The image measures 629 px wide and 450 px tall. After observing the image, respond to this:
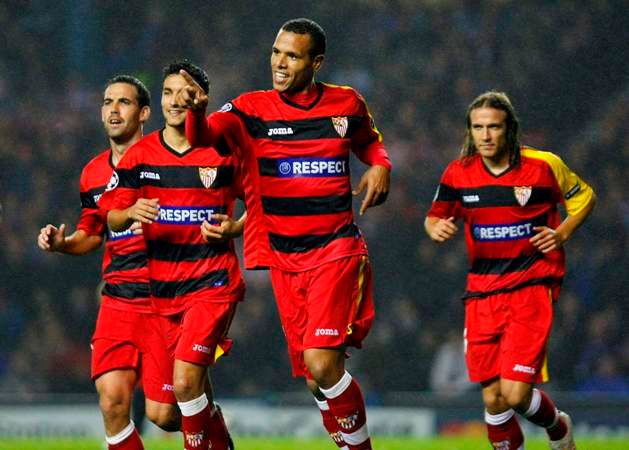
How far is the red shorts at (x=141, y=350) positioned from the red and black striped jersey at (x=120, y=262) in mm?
92

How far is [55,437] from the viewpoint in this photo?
37.0 feet

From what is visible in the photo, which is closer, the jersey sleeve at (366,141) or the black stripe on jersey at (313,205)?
the black stripe on jersey at (313,205)

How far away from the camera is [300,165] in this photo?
20.5 ft

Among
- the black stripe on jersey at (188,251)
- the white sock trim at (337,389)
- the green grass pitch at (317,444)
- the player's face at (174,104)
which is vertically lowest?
the green grass pitch at (317,444)

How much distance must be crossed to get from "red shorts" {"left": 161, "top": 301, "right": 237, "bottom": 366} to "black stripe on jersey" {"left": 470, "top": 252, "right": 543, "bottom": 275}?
4.94 feet

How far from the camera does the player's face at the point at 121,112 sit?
283 inches

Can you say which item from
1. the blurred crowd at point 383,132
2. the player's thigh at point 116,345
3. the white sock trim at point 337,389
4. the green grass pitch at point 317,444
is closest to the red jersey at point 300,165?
the white sock trim at point 337,389

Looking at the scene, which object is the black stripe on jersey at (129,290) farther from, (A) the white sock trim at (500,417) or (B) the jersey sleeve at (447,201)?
(A) the white sock trim at (500,417)

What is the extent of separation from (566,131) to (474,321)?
7396 millimetres

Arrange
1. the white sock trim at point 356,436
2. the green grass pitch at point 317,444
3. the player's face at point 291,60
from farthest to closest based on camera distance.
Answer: the green grass pitch at point 317,444 → the player's face at point 291,60 → the white sock trim at point 356,436

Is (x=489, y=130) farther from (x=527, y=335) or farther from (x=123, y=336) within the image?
(x=123, y=336)

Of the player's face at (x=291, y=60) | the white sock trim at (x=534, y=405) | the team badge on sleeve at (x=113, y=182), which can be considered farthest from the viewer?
the white sock trim at (x=534, y=405)

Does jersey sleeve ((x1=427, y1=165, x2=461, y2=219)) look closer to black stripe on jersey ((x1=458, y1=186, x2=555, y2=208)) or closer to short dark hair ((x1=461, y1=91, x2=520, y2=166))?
black stripe on jersey ((x1=458, y1=186, x2=555, y2=208))

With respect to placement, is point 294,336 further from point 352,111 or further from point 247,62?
point 247,62
